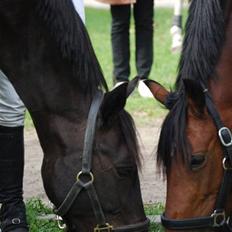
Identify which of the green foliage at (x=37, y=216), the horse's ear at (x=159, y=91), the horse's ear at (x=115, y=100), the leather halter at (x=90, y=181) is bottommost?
the green foliage at (x=37, y=216)

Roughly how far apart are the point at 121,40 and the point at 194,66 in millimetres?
4596

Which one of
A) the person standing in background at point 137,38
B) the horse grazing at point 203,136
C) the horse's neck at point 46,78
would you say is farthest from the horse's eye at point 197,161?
the person standing in background at point 137,38

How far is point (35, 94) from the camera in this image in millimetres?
3447

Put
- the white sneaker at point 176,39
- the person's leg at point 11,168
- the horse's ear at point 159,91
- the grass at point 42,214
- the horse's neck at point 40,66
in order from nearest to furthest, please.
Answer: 1. the horse's neck at point 40,66
2. the horse's ear at point 159,91
3. the person's leg at point 11,168
4. the grass at point 42,214
5. the white sneaker at point 176,39

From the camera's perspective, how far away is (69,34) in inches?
132

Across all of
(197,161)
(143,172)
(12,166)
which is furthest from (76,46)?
(143,172)

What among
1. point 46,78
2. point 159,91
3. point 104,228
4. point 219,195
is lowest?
point 104,228

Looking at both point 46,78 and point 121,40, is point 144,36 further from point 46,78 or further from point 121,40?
point 46,78

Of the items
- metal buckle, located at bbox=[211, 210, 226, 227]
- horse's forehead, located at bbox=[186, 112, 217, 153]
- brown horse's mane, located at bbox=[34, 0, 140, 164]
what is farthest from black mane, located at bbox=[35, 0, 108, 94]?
metal buckle, located at bbox=[211, 210, 226, 227]

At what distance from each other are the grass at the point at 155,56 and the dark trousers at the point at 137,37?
31cm

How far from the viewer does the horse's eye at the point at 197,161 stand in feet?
11.0

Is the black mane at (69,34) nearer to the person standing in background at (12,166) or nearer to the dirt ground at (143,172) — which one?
the person standing in background at (12,166)

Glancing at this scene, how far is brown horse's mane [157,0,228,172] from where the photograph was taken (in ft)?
11.1

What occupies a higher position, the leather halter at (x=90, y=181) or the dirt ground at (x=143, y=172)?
the leather halter at (x=90, y=181)
